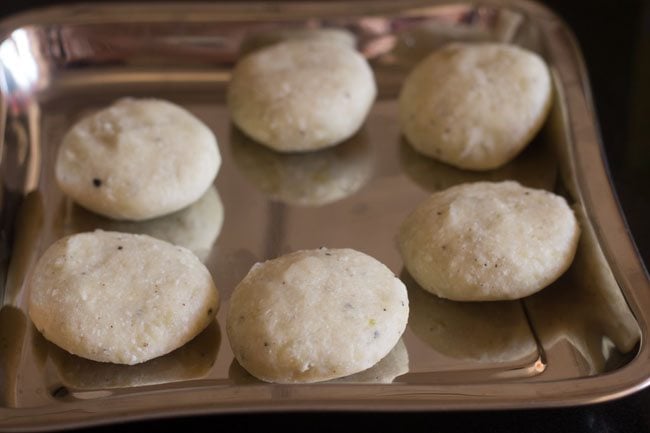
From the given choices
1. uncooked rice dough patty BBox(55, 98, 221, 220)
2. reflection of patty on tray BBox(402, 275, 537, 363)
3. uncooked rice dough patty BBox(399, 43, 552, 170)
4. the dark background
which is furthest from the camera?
uncooked rice dough patty BBox(399, 43, 552, 170)

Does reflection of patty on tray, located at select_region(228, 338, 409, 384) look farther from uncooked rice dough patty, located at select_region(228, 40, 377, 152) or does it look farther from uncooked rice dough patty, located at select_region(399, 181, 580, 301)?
uncooked rice dough patty, located at select_region(228, 40, 377, 152)

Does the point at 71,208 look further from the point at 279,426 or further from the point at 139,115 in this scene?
the point at 279,426

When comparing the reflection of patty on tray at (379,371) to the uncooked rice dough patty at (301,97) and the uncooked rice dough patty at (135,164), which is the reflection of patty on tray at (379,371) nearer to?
the uncooked rice dough patty at (135,164)

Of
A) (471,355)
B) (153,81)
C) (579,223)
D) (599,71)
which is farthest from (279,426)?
(599,71)

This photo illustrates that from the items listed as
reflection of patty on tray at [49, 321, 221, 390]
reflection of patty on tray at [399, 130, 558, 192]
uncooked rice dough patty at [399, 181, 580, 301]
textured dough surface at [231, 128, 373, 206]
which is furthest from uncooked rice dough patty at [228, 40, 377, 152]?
reflection of patty on tray at [49, 321, 221, 390]

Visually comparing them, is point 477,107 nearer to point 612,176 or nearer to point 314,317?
point 612,176

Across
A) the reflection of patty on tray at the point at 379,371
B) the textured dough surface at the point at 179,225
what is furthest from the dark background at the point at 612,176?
the textured dough surface at the point at 179,225
